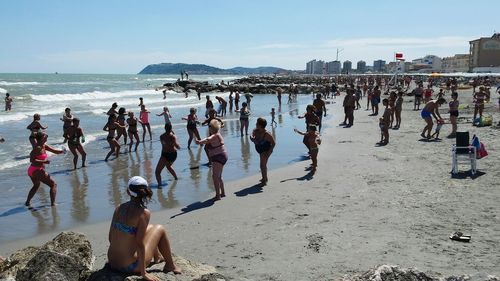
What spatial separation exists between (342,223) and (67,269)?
13.2 ft

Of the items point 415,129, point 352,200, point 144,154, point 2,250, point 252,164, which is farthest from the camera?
point 415,129

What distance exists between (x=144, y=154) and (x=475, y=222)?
1036cm

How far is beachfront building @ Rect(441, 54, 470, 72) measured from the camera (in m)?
94.1

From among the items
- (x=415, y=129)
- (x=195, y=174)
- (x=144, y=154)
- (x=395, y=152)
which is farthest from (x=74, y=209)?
(x=415, y=129)

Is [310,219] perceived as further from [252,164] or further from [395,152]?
[395,152]

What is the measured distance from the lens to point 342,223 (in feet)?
22.2

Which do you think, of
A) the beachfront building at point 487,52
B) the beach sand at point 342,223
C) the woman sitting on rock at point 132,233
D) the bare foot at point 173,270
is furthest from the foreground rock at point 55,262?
the beachfront building at point 487,52

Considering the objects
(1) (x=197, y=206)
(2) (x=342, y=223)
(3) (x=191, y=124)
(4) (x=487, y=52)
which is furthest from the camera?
(4) (x=487, y=52)

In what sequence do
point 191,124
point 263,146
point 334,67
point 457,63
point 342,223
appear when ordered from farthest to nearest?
point 334,67 → point 457,63 → point 191,124 → point 263,146 → point 342,223

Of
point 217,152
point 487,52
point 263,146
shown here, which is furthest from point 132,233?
point 487,52

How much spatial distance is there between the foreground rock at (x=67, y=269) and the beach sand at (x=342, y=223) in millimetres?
800

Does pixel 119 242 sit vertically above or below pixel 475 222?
above

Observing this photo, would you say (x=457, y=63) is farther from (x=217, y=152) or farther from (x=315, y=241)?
(x=315, y=241)

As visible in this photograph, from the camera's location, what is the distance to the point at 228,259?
559cm
